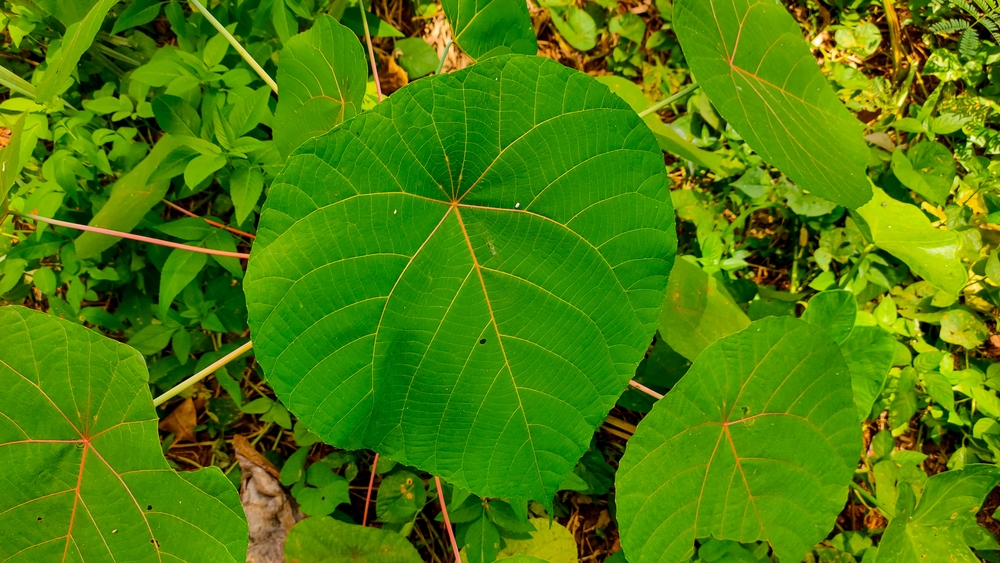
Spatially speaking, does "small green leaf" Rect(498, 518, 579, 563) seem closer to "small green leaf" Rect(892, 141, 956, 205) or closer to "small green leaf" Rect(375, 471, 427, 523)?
"small green leaf" Rect(375, 471, 427, 523)

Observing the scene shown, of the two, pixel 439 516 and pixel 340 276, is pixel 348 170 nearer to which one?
pixel 340 276

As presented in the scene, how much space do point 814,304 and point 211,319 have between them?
151cm

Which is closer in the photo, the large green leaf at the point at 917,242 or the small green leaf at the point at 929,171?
the large green leaf at the point at 917,242

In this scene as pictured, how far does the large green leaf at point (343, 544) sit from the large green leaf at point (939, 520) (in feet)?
3.63

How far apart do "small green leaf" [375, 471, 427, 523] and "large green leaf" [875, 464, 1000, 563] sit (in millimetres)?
1096

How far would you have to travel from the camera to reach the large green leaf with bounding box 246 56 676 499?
883 millimetres

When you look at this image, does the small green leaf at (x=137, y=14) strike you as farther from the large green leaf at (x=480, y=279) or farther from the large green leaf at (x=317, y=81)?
the large green leaf at (x=480, y=279)

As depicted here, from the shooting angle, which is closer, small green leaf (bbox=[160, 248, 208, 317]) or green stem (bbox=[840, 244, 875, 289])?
small green leaf (bbox=[160, 248, 208, 317])

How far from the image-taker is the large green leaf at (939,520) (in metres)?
1.28

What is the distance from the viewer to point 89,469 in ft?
3.23

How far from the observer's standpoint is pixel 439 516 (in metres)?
1.52

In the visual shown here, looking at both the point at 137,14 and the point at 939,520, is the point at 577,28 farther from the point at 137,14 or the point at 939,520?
the point at 939,520

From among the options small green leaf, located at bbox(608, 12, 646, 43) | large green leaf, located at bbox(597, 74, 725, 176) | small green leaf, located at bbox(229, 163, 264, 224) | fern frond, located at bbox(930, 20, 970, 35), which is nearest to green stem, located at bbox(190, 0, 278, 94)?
Result: small green leaf, located at bbox(229, 163, 264, 224)

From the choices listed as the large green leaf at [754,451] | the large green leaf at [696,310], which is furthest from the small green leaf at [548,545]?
the large green leaf at [696,310]
